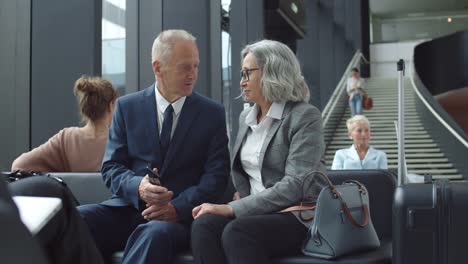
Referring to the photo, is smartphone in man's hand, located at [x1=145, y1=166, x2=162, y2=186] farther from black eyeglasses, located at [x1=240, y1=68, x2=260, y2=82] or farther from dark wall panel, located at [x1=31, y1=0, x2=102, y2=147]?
dark wall panel, located at [x1=31, y1=0, x2=102, y2=147]

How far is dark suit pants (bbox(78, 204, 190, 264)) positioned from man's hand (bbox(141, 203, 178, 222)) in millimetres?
71

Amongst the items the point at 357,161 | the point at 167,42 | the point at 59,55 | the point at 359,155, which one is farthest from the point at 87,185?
the point at 359,155

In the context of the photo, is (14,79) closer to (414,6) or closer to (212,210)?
(212,210)

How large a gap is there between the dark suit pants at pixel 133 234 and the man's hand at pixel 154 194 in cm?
12

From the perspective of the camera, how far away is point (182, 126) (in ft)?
10.8

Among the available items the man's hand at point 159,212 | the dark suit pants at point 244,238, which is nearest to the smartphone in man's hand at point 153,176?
the man's hand at point 159,212

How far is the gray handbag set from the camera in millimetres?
2771

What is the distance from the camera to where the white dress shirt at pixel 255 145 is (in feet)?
10.3

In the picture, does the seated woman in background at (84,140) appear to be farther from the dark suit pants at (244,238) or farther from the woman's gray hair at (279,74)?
the dark suit pants at (244,238)

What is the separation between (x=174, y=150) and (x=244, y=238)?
730 millimetres

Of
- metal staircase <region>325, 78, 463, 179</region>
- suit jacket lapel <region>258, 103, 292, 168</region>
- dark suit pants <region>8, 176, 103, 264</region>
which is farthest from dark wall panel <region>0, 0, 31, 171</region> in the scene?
metal staircase <region>325, 78, 463, 179</region>

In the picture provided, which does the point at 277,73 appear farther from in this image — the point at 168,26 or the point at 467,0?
the point at 467,0

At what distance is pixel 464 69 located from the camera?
21766 millimetres

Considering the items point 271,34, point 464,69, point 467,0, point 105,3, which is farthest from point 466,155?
point 467,0
